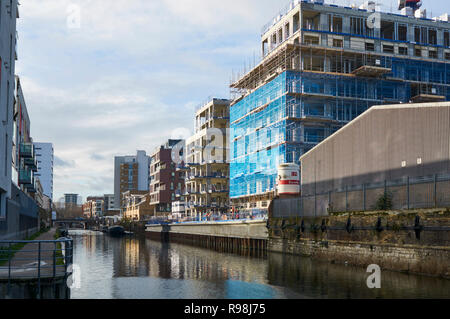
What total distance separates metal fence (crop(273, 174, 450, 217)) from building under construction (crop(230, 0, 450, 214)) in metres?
26.1

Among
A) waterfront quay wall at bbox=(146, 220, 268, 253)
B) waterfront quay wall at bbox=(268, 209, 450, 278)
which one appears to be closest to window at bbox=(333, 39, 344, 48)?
waterfront quay wall at bbox=(146, 220, 268, 253)

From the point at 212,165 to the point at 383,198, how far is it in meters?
77.2

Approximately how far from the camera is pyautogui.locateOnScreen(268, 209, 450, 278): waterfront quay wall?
2830 centimetres

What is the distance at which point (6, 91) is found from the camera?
123ft

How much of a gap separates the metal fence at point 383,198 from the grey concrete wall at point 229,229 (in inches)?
261

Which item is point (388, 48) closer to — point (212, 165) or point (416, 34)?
point (416, 34)

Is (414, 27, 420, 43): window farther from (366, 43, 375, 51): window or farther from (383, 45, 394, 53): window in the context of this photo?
(366, 43, 375, 51): window

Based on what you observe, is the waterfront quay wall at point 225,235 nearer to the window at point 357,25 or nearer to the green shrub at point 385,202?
the green shrub at point 385,202

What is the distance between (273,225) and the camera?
5138cm

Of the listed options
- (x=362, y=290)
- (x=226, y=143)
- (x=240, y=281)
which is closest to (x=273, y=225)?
(x=240, y=281)

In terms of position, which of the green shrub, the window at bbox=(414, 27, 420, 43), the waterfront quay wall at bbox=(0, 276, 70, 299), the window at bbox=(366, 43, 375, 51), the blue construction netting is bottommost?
the waterfront quay wall at bbox=(0, 276, 70, 299)

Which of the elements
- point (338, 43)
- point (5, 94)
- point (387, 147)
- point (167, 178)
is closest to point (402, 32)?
point (338, 43)
